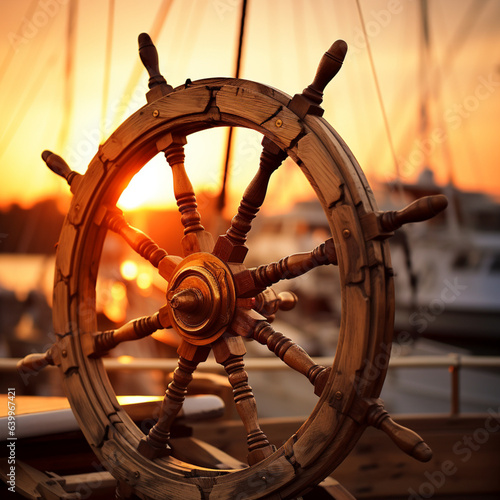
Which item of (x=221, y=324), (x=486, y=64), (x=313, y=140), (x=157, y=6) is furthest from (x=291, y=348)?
(x=486, y=64)

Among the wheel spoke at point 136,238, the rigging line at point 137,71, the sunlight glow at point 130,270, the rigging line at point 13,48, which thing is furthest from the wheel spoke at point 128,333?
the sunlight glow at point 130,270

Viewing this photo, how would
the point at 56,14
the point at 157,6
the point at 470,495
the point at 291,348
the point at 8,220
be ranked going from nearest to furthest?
the point at 291,348
the point at 470,495
the point at 157,6
the point at 56,14
the point at 8,220

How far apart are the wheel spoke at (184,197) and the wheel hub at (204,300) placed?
0.15 feet

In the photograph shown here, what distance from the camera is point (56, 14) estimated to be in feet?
12.6

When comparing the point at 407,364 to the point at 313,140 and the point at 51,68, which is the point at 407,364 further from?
the point at 51,68

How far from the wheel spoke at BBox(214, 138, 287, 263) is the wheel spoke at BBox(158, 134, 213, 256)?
7 centimetres

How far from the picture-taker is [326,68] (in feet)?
3.23

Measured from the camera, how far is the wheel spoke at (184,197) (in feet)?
3.81

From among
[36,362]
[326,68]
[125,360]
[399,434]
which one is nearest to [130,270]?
[125,360]

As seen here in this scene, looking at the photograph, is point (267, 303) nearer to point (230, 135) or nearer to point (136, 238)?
point (136, 238)

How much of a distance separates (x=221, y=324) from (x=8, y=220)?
4.96 metres

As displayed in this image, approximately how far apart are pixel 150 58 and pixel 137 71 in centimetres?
206

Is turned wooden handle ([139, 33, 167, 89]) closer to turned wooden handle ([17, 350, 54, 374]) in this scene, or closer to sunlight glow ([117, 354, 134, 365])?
turned wooden handle ([17, 350, 54, 374])

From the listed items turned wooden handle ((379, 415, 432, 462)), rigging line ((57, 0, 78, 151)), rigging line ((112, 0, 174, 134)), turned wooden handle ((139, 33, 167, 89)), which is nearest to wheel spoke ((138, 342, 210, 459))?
turned wooden handle ((379, 415, 432, 462))
